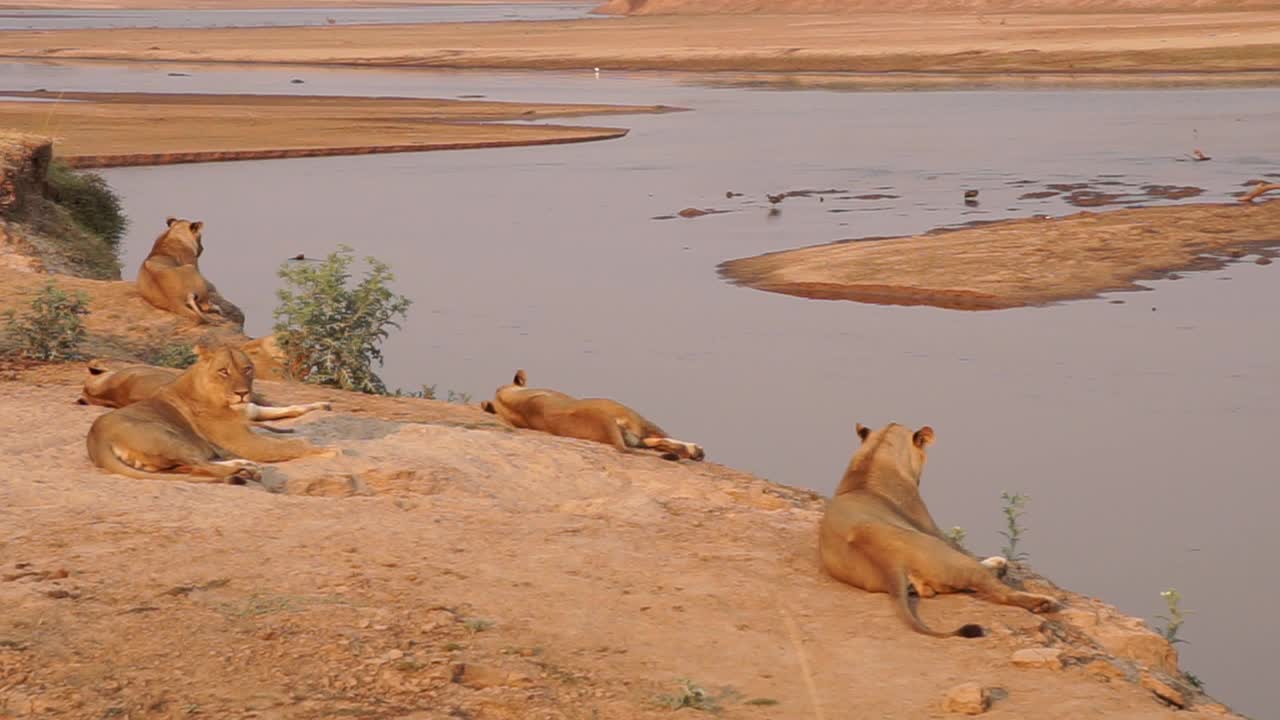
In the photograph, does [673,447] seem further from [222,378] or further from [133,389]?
[133,389]

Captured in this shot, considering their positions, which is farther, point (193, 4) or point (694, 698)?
point (193, 4)

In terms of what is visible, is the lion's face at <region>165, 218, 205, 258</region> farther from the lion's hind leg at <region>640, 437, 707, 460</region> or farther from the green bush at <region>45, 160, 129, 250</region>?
the lion's hind leg at <region>640, 437, 707, 460</region>

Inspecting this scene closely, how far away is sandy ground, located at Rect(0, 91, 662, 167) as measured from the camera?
132 feet

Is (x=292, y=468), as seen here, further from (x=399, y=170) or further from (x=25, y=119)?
(x=25, y=119)

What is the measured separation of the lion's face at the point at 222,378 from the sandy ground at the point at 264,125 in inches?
1049

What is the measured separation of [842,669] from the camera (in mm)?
7098

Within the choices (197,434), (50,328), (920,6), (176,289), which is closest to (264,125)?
(176,289)

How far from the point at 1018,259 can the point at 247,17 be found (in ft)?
445

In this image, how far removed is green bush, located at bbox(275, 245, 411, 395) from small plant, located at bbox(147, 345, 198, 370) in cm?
76

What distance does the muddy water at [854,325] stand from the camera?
13383mm

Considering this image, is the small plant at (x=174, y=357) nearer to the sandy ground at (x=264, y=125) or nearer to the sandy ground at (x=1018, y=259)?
the sandy ground at (x=1018, y=259)

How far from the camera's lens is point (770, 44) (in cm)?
8375

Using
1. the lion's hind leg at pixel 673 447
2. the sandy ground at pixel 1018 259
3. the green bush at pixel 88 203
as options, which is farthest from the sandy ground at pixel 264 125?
the lion's hind leg at pixel 673 447

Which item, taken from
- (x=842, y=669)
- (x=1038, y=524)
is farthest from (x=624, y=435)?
(x=842, y=669)
